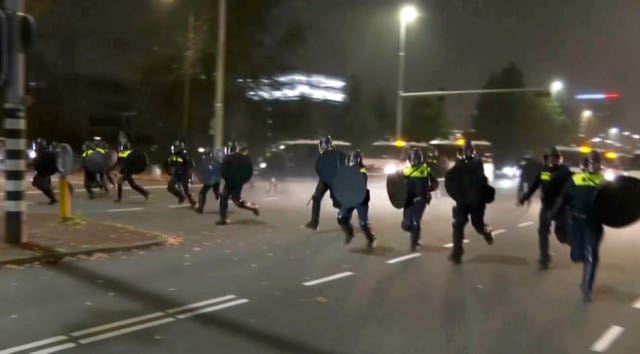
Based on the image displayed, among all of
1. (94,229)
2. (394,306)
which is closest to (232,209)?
(94,229)

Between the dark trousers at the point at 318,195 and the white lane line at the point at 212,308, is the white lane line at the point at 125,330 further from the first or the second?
the dark trousers at the point at 318,195

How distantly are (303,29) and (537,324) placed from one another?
108ft

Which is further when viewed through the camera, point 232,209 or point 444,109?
point 444,109

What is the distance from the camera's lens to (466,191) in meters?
10.6

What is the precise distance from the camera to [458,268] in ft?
34.7

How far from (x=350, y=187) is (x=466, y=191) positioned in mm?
1900

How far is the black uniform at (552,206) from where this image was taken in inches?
410

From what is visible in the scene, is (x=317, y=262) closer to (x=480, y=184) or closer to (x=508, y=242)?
(x=480, y=184)

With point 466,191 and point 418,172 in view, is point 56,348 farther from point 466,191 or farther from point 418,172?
point 418,172

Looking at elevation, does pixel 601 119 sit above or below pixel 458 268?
above

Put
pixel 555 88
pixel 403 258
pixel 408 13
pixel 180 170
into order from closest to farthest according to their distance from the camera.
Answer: pixel 403 258, pixel 180 170, pixel 555 88, pixel 408 13

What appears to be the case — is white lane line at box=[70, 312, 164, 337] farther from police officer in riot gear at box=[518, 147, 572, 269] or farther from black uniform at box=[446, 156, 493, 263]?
police officer in riot gear at box=[518, 147, 572, 269]

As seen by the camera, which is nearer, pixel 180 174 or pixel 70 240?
pixel 70 240

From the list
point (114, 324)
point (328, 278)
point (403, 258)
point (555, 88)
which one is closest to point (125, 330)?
point (114, 324)
